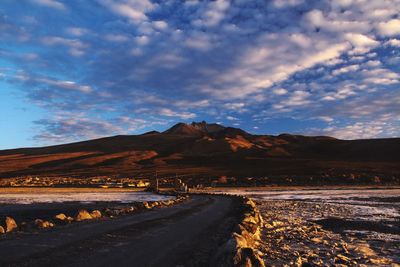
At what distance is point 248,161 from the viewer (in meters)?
140

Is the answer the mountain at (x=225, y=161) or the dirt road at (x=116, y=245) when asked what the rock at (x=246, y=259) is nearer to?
the dirt road at (x=116, y=245)

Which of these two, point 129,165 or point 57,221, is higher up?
point 129,165

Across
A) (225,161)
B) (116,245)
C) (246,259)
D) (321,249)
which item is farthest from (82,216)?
(225,161)

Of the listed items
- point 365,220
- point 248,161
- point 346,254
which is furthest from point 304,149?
point 346,254

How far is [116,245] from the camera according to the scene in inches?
467

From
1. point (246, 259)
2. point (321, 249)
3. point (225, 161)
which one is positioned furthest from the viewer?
point (225, 161)

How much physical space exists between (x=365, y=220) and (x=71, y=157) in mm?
170158

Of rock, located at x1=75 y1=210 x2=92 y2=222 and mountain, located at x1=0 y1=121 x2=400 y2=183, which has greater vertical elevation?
mountain, located at x1=0 y1=121 x2=400 y2=183

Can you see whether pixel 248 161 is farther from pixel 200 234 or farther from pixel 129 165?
pixel 200 234

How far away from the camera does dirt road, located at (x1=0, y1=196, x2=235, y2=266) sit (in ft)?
32.1

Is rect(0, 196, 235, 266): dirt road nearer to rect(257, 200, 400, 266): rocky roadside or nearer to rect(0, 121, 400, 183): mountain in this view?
rect(257, 200, 400, 266): rocky roadside

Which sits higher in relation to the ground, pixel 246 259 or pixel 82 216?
pixel 82 216

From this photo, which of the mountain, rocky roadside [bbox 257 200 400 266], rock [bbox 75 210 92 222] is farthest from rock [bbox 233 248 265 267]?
the mountain

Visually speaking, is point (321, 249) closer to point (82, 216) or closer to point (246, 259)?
point (246, 259)
